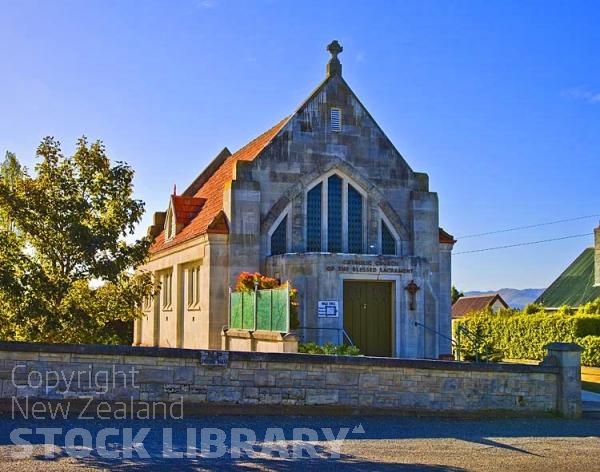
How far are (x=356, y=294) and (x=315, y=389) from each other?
29.8ft

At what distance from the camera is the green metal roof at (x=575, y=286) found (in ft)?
168

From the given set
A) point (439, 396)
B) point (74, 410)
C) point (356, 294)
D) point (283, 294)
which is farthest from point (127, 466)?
point (356, 294)

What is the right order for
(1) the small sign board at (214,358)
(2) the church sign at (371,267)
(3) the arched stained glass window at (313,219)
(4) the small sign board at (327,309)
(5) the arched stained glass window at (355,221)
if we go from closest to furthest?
(1) the small sign board at (214,358)
(4) the small sign board at (327,309)
(2) the church sign at (371,267)
(3) the arched stained glass window at (313,219)
(5) the arched stained glass window at (355,221)

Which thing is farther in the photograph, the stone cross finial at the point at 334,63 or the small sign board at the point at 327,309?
the stone cross finial at the point at 334,63

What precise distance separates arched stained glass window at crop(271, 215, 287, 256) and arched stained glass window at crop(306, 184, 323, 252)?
0.74 meters

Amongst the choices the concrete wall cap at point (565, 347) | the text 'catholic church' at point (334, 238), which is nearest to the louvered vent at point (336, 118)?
the text 'catholic church' at point (334, 238)

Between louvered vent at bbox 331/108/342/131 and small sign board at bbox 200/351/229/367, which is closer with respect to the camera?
small sign board at bbox 200/351/229/367

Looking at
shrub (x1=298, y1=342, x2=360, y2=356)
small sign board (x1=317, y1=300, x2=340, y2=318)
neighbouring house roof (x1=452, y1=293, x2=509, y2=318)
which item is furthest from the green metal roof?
shrub (x1=298, y1=342, x2=360, y2=356)

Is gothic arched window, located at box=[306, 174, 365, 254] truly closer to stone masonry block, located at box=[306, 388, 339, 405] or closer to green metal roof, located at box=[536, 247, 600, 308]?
stone masonry block, located at box=[306, 388, 339, 405]

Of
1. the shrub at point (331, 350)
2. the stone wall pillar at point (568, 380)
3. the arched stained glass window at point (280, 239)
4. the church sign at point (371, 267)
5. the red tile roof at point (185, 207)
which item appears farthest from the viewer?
the red tile roof at point (185, 207)

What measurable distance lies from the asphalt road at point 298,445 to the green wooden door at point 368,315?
28.7 feet

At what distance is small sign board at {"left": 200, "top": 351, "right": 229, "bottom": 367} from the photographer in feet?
49.9

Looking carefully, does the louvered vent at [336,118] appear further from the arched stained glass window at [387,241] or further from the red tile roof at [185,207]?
the red tile roof at [185,207]

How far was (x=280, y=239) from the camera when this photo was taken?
85.8ft
